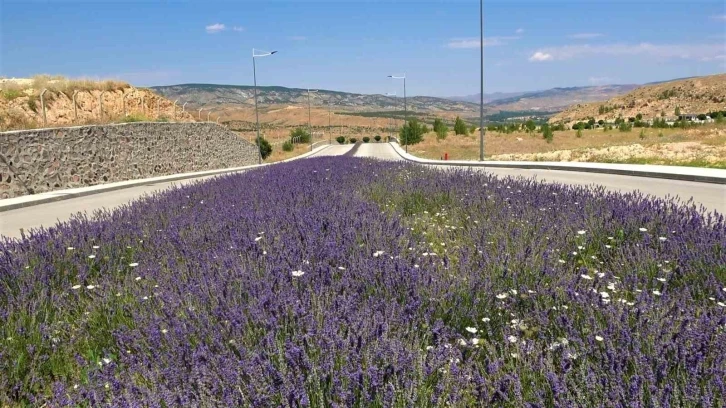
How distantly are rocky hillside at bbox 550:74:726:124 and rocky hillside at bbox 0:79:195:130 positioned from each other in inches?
4025

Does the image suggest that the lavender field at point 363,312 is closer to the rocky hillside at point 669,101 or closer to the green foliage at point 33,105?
the green foliage at point 33,105

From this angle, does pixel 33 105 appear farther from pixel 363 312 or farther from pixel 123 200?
pixel 363 312

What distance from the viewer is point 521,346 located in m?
2.56

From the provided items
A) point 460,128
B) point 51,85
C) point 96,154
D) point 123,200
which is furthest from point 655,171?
point 460,128

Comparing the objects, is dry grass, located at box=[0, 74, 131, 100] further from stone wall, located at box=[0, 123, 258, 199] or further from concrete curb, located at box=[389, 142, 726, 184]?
concrete curb, located at box=[389, 142, 726, 184]

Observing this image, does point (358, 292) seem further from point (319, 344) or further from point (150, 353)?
point (150, 353)

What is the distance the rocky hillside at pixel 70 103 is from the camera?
71.4ft

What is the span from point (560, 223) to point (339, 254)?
261 cm

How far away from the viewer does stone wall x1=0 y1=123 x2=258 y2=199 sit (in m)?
14.8

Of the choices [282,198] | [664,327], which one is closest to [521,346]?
[664,327]

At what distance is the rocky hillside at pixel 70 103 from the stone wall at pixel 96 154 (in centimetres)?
143

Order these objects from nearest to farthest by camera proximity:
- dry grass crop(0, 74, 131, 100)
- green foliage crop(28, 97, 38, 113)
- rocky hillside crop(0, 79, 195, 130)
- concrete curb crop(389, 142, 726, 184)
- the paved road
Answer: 1. the paved road
2. concrete curb crop(389, 142, 726, 184)
3. rocky hillside crop(0, 79, 195, 130)
4. green foliage crop(28, 97, 38, 113)
5. dry grass crop(0, 74, 131, 100)

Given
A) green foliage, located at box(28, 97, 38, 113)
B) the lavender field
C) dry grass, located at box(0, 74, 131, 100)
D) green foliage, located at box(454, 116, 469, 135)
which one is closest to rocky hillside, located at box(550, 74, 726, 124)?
green foliage, located at box(454, 116, 469, 135)

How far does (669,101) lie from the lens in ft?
395
